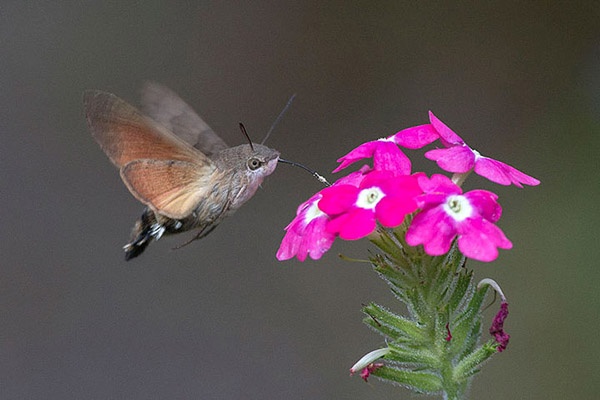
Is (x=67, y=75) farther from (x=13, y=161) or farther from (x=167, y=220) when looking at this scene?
(x=167, y=220)

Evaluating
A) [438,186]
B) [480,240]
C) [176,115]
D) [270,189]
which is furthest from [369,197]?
[270,189]

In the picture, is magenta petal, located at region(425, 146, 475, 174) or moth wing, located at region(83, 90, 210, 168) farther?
moth wing, located at region(83, 90, 210, 168)

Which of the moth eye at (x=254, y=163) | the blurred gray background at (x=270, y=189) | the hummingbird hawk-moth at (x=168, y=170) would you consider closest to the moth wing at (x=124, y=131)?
the hummingbird hawk-moth at (x=168, y=170)

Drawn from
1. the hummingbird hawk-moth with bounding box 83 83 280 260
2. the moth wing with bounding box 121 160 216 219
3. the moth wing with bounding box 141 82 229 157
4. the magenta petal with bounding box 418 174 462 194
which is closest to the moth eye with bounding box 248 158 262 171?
the hummingbird hawk-moth with bounding box 83 83 280 260

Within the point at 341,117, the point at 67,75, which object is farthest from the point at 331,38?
the point at 67,75

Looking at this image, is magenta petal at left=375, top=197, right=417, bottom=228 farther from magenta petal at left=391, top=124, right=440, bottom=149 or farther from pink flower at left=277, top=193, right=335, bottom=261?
magenta petal at left=391, top=124, right=440, bottom=149

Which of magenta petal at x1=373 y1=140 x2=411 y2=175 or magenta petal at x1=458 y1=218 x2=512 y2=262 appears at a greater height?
magenta petal at x1=373 y1=140 x2=411 y2=175

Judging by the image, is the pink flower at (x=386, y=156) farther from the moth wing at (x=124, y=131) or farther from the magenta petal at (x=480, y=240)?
the moth wing at (x=124, y=131)

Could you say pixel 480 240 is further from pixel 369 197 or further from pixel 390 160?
pixel 390 160
